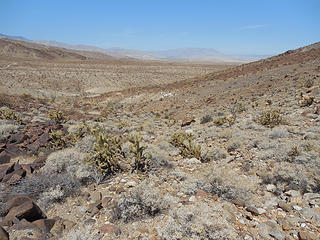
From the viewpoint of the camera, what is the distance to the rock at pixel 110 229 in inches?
110

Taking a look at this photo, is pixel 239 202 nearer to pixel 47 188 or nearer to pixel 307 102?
pixel 47 188

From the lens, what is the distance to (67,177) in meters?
4.00

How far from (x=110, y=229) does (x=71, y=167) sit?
7.18 feet

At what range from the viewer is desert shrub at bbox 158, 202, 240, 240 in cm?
251

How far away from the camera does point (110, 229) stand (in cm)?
283

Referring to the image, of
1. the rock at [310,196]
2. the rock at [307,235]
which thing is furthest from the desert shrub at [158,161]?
the rock at [307,235]

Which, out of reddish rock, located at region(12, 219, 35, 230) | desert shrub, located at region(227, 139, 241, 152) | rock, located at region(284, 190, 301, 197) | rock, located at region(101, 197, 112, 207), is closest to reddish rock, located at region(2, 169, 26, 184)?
reddish rock, located at region(12, 219, 35, 230)

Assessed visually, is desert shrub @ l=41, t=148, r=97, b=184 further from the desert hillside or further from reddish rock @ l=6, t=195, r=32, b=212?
reddish rock @ l=6, t=195, r=32, b=212

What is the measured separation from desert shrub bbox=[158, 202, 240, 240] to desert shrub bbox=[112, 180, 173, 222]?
304 millimetres

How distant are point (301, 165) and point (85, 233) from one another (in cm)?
409

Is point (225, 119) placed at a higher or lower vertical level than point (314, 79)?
lower

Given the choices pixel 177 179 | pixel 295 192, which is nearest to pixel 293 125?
pixel 295 192

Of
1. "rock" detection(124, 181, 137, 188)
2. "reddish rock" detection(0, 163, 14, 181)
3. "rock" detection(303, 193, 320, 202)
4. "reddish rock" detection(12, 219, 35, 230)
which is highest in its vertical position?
"rock" detection(303, 193, 320, 202)

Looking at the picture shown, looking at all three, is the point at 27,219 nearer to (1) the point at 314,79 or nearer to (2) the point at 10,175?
(2) the point at 10,175
